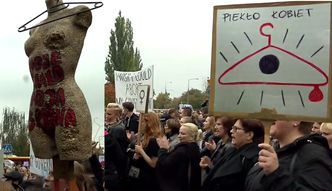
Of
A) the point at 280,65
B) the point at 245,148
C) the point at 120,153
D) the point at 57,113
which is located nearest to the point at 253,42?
the point at 280,65

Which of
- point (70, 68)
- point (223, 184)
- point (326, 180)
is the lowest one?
point (223, 184)

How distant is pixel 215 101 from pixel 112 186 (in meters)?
4.46

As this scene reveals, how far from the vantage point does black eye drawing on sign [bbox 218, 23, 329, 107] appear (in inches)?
159

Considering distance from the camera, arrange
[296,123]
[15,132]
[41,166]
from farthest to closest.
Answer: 1. [41,166]
2. [15,132]
3. [296,123]

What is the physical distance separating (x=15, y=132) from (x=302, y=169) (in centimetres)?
257

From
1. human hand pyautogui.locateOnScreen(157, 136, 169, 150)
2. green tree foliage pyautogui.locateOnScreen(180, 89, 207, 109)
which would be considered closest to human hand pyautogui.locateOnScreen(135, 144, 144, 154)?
human hand pyautogui.locateOnScreen(157, 136, 169, 150)

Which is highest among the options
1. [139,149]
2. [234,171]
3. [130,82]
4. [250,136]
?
[130,82]

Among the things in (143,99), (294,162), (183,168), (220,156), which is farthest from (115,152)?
(294,162)

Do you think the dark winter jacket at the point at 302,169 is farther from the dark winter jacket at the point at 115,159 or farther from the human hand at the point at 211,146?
the dark winter jacket at the point at 115,159

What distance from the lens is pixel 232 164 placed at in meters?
6.02

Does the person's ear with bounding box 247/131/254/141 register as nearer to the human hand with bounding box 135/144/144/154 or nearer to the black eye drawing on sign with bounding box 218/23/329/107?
the black eye drawing on sign with bounding box 218/23/329/107

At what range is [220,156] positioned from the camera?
20.9 feet

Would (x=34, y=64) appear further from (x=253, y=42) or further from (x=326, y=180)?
(x=326, y=180)

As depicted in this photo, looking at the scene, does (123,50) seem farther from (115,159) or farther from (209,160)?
(209,160)
